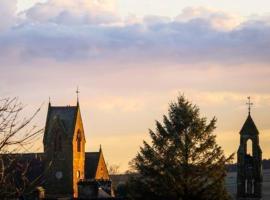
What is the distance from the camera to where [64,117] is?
270ft

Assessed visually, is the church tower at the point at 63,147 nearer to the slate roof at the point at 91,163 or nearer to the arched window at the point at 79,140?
the arched window at the point at 79,140

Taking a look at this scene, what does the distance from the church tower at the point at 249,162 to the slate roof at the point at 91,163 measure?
29.4 metres

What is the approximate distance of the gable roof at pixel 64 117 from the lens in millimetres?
81562

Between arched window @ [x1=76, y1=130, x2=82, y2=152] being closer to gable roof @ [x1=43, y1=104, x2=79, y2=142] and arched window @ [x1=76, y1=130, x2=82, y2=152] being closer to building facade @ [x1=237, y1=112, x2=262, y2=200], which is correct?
gable roof @ [x1=43, y1=104, x2=79, y2=142]

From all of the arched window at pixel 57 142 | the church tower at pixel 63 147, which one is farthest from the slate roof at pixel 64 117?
the arched window at pixel 57 142

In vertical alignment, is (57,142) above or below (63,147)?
above

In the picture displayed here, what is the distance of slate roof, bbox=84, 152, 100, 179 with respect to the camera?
8794 centimetres

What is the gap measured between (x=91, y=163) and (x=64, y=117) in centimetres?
950

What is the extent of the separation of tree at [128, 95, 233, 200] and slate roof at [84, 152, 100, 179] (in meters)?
38.9

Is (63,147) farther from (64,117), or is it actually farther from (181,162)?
(181,162)

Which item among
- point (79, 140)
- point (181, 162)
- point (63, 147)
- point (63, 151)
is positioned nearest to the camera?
point (181, 162)

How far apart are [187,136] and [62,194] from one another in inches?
1398

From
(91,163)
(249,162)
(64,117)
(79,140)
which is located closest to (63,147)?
(79,140)

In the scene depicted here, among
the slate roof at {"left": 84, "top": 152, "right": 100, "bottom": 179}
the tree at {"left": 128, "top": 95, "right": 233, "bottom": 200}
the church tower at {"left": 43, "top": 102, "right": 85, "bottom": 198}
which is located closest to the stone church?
the church tower at {"left": 43, "top": 102, "right": 85, "bottom": 198}
